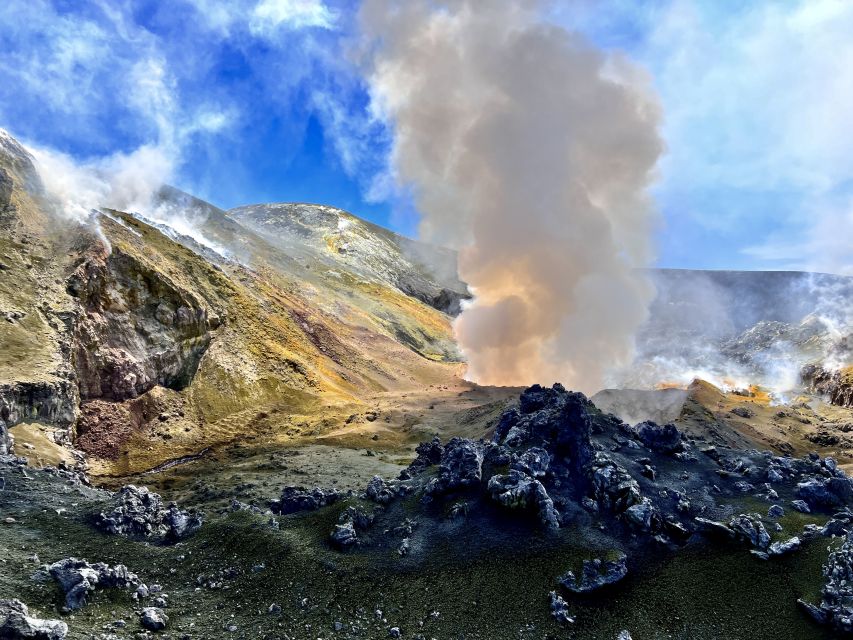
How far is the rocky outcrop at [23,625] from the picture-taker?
21.3 metres

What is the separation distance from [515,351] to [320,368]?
1597 inches

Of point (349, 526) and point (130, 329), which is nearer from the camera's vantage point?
point (349, 526)

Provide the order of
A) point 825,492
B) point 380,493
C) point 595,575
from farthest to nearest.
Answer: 1. point 825,492
2. point 380,493
3. point 595,575

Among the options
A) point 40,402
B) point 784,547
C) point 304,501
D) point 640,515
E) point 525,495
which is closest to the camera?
point 784,547

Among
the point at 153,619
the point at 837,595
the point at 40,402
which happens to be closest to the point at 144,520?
the point at 153,619

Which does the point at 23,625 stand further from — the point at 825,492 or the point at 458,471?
the point at 825,492

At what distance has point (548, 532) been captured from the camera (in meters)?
34.1

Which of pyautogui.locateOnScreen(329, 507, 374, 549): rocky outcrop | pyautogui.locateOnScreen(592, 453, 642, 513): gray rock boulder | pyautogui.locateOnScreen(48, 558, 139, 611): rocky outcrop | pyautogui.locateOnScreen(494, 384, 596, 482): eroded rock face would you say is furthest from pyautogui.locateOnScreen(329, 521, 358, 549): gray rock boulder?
pyautogui.locateOnScreen(592, 453, 642, 513): gray rock boulder

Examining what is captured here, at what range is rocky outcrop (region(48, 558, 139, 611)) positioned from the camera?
1007 inches

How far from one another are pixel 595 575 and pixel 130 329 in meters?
62.4

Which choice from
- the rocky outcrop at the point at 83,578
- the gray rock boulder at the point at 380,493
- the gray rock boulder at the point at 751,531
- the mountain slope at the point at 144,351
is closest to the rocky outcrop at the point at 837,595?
the gray rock boulder at the point at 751,531

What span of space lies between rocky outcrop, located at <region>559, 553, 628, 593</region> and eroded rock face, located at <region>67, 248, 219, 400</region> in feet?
182

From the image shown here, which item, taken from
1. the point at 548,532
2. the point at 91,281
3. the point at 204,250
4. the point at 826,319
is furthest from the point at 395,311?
the point at 548,532

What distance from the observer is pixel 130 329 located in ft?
221
